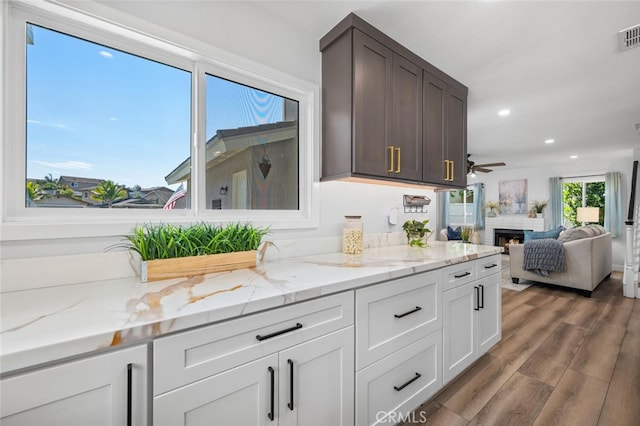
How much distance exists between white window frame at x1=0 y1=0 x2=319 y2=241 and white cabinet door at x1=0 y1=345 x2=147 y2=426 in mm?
706

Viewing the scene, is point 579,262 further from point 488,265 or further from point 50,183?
point 50,183

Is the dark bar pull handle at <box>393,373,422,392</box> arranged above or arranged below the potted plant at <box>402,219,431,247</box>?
below

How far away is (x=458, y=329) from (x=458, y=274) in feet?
1.21

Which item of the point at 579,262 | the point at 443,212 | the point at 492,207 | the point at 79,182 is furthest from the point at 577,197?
the point at 79,182

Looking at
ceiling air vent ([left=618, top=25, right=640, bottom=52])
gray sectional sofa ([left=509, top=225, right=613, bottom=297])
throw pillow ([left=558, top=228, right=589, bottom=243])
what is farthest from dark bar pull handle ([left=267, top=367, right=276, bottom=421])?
throw pillow ([left=558, top=228, right=589, bottom=243])

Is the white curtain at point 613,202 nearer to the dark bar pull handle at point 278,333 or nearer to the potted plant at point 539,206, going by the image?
the potted plant at point 539,206

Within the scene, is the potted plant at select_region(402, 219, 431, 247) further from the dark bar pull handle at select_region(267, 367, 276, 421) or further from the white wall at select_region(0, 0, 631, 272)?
the dark bar pull handle at select_region(267, 367, 276, 421)

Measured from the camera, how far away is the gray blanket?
4094 mm

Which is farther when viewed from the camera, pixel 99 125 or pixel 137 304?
pixel 99 125

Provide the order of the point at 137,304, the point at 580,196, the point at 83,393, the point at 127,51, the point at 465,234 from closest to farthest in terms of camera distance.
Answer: the point at 83,393
the point at 137,304
the point at 127,51
the point at 580,196
the point at 465,234

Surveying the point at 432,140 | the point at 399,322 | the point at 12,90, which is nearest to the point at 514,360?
the point at 399,322

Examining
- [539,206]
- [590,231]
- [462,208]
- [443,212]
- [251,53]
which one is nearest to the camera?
[251,53]

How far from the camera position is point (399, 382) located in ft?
4.78

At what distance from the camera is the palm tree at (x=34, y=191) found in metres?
1.15
